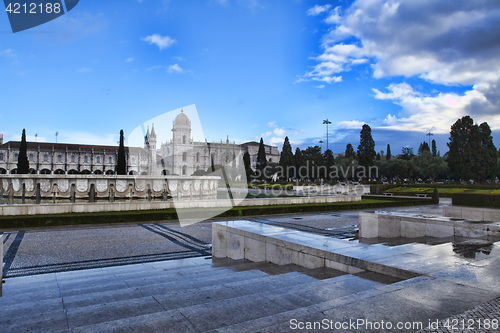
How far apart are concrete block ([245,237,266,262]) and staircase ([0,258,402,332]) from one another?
44 cm

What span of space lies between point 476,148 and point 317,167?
21.4m

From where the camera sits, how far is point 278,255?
5453mm

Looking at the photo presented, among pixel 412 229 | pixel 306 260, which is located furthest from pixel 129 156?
pixel 306 260

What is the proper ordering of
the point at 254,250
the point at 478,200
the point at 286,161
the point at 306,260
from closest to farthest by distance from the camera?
the point at 306,260, the point at 254,250, the point at 478,200, the point at 286,161

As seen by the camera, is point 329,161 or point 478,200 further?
point 329,161

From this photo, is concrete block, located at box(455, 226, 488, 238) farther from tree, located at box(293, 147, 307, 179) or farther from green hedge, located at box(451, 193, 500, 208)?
tree, located at box(293, 147, 307, 179)

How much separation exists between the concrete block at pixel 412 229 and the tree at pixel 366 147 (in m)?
46.3

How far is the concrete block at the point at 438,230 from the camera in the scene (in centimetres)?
760

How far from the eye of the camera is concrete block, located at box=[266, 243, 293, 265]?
5.25m

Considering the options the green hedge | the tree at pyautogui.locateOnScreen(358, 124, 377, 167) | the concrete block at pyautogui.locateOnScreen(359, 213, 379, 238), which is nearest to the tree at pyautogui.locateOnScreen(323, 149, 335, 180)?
the tree at pyautogui.locateOnScreen(358, 124, 377, 167)

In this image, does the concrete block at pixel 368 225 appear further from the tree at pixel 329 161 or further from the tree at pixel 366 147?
the tree at pixel 366 147

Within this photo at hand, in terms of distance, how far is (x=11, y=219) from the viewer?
1034 centimetres

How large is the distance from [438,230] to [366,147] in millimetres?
46843

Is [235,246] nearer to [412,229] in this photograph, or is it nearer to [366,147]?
[412,229]
